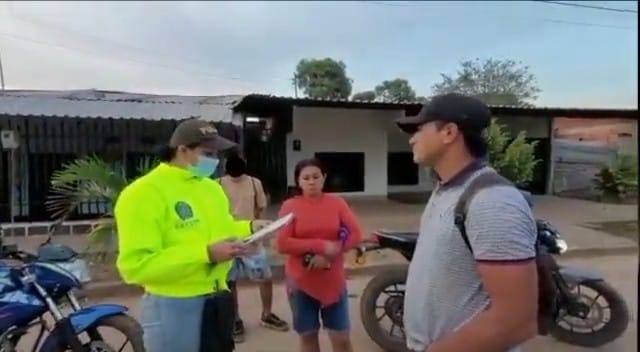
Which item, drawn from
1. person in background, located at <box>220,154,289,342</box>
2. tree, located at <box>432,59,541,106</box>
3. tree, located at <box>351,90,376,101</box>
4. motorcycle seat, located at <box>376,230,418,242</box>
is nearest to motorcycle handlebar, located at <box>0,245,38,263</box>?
person in background, located at <box>220,154,289,342</box>

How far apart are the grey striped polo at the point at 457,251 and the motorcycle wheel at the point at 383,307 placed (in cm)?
257

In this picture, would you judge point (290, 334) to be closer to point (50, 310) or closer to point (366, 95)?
point (50, 310)

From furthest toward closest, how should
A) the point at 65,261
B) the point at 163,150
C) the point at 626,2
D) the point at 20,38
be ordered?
the point at 20,38 → the point at 65,261 → the point at 163,150 → the point at 626,2

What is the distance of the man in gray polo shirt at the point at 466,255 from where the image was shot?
125 centimetres

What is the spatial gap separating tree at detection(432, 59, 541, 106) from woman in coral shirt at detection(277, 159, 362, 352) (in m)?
3.15

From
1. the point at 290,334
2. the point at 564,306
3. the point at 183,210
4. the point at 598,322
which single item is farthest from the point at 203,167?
the point at 598,322

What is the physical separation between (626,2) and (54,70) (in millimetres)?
5612

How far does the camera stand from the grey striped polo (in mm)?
1250

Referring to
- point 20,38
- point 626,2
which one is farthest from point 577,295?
point 20,38

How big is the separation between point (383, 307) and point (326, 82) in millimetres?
12298

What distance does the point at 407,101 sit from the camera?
1155cm

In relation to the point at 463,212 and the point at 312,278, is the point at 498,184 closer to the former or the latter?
the point at 463,212

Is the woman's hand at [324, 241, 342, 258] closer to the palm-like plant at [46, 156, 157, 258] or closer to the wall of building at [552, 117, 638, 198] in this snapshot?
the palm-like plant at [46, 156, 157, 258]

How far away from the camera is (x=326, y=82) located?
15938 millimetres
